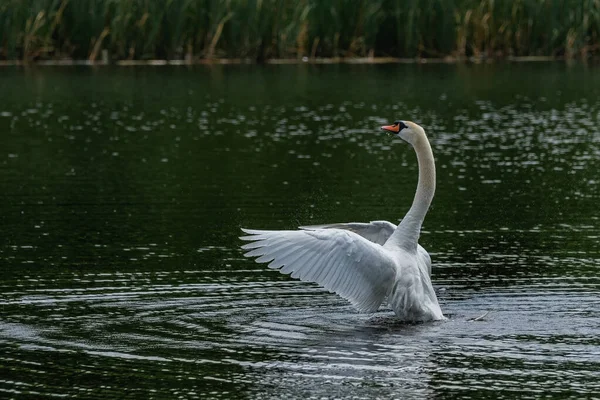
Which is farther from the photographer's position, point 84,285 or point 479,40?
point 479,40

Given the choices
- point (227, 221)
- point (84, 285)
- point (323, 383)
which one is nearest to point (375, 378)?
point (323, 383)

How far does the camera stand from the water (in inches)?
367

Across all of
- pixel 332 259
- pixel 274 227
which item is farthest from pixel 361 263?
pixel 274 227

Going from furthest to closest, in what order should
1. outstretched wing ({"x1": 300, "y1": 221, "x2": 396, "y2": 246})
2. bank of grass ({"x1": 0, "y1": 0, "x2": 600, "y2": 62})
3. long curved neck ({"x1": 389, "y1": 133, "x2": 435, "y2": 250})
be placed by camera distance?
1. bank of grass ({"x1": 0, "y1": 0, "x2": 600, "y2": 62})
2. outstretched wing ({"x1": 300, "y1": 221, "x2": 396, "y2": 246})
3. long curved neck ({"x1": 389, "y1": 133, "x2": 435, "y2": 250})

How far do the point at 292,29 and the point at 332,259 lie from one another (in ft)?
86.3

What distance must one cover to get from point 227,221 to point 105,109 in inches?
524

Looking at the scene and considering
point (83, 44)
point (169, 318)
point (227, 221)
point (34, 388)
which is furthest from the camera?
point (83, 44)

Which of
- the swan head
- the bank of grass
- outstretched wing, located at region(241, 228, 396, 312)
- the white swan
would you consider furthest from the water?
the bank of grass

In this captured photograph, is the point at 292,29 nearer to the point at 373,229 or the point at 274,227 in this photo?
the point at 274,227

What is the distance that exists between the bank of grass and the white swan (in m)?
24.6

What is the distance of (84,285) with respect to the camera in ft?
39.6

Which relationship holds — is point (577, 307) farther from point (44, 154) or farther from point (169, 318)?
point (44, 154)

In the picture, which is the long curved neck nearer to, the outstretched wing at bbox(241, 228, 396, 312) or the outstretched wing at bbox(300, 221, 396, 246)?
the outstretched wing at bbox(241, 228, 396, 312)

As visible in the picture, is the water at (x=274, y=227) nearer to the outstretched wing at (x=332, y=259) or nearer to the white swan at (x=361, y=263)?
the white swan at (x=361, y=263)
